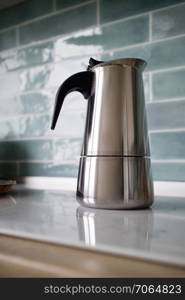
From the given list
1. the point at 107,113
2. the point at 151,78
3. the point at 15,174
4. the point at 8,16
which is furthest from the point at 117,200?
the point at 8,16

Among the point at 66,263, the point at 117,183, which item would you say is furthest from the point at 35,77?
the point at 66,263

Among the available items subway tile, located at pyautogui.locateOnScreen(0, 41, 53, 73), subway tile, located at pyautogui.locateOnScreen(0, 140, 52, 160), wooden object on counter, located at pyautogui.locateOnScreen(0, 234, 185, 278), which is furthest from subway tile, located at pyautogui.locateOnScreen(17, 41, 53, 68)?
wooden object on counter, located at pyautogui.locateOnScreen(0, 234, 185, 278)

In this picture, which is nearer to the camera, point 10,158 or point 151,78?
point 151,78

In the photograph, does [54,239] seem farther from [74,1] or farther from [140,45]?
[74,1]

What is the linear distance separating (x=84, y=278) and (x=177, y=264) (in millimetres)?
87

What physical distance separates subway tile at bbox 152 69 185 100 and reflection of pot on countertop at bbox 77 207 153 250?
0.97ft

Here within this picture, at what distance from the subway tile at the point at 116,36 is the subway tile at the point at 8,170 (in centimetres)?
40

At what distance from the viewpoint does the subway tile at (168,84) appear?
64 cm

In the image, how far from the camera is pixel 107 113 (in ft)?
1.59

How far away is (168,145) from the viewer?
65 centimetres

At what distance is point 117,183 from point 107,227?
10cm

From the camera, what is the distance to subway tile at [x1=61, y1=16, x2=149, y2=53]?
2.24 ft

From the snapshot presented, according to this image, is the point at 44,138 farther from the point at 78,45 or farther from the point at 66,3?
the point at 66,3

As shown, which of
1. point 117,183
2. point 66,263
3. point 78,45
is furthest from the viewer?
point 78,45
